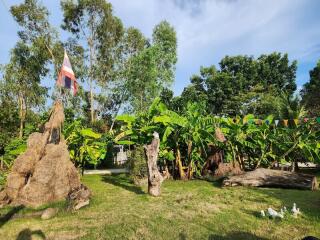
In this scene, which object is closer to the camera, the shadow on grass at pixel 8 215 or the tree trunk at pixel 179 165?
the shadow on grass at pixel 8 215

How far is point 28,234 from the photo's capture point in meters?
5.62

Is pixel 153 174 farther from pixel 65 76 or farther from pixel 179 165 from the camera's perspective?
pixel 65 76

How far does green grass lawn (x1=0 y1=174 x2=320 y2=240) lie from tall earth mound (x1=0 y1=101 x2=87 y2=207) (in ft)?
2.09

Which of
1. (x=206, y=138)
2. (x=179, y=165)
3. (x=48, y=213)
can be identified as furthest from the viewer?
(x=179, y=165)

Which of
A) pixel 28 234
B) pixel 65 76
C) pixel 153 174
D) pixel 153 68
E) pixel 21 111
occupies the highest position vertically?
pixel 153 68

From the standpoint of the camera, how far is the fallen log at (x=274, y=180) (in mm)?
10078

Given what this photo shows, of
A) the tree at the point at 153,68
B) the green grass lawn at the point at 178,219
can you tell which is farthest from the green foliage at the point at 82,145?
the tree at the point at 153,68

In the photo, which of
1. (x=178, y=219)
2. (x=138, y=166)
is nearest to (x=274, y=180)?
(x=138, y=166)

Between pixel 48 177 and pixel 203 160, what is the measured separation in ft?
23.1

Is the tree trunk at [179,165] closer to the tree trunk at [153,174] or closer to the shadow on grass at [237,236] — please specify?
the tree trunk at [153,174]

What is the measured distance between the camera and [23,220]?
6.54m

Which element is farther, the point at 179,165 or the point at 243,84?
the point at 243,84

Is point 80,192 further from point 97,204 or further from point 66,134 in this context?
point 66,134

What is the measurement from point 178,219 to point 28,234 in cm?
290
